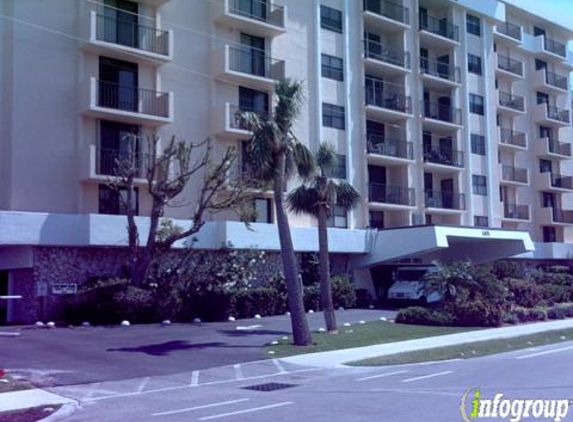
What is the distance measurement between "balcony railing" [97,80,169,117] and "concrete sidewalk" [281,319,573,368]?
55.4 feet

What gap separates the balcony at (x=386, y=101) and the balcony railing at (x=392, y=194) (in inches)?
177

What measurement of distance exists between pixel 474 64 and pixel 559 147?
1238cm

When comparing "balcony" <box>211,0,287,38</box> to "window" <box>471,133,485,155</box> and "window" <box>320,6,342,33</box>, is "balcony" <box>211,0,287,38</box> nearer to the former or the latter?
"window" <box>320,6,342,33</box>

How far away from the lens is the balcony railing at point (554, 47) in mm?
60656

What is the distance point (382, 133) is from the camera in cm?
4722

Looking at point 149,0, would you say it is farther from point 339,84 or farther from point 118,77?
point 339,84

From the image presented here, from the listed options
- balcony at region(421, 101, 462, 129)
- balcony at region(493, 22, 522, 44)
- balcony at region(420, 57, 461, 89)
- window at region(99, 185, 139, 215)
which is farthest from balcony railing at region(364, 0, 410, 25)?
window at region(99, 185, 139, 215)

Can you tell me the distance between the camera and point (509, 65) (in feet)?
189

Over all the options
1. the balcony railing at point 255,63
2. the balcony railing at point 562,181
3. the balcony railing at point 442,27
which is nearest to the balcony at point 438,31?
the balcony railing at point 442,27

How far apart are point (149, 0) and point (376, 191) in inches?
722

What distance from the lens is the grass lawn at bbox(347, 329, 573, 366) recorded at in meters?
20.8

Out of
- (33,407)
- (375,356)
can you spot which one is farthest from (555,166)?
(33,407)

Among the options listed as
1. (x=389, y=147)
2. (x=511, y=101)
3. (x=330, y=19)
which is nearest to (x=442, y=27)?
(x=511, y=101)

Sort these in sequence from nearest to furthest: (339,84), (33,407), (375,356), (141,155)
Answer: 1. (33,407)
2. (375,356)
3. (141,155)
4. (339,84)
